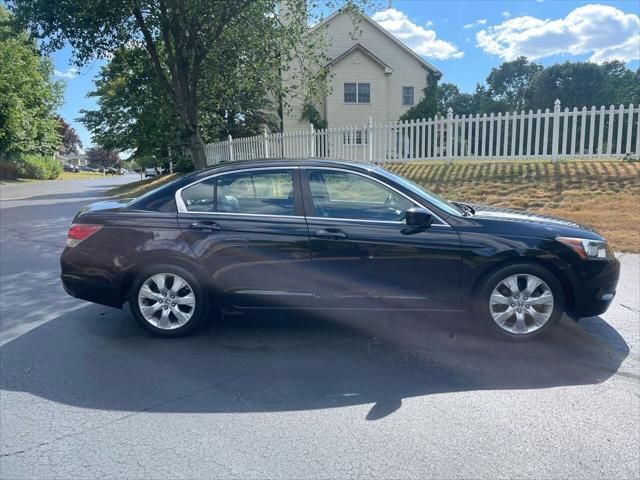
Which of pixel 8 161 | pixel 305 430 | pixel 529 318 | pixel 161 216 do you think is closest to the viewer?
pixel 305 430

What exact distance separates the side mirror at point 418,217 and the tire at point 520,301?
0.72 meters

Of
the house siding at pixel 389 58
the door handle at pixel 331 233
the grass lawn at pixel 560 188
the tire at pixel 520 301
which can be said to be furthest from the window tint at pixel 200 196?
the house siding at pixel 389 58

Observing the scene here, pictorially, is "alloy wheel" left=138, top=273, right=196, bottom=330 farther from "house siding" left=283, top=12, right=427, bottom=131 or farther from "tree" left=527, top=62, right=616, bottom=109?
"tree" left=527, top=62, right=616, bottom=109

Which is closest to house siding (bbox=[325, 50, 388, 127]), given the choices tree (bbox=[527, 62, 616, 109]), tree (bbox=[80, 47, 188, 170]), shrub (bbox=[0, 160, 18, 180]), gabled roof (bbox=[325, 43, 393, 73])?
gabled roof (bbox=[325, 43, 393, 73])

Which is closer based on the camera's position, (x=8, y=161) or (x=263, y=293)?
(x=263, y=293)

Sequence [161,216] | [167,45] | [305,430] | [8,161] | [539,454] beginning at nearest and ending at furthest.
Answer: [539,454], [305,430], [161,216], [167,45], [8,161]

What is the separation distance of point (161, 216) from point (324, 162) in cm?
159

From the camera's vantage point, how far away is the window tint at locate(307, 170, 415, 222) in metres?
4.26

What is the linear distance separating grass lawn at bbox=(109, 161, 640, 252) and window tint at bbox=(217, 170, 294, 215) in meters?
6.05

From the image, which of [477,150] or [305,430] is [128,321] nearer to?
[305,430]

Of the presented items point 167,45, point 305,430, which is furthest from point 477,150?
point 305,430

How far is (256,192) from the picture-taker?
4.46 metres

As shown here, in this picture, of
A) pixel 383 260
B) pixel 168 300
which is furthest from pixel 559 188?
pixel 168 300

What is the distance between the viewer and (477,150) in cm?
1357
